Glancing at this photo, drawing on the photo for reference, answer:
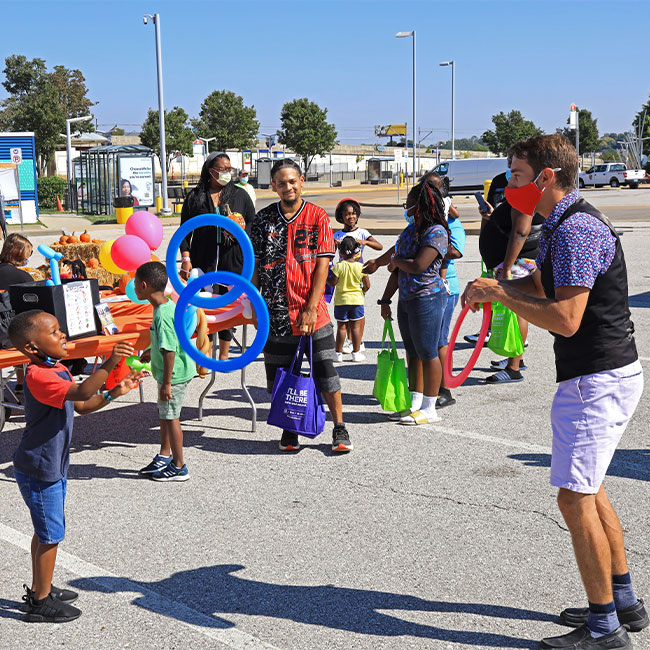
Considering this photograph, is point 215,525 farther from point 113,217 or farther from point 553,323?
point 113,217

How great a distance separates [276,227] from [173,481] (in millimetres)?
1798

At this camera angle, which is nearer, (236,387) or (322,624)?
(322,624)

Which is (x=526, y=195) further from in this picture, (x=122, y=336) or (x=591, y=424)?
(x=122, y=336)

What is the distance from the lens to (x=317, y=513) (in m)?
4.87

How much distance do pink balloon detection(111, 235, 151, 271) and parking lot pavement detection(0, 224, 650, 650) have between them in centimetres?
123

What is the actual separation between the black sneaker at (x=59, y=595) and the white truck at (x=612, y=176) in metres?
52.5

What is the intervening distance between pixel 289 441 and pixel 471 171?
4204 centimetres

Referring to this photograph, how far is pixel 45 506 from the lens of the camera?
368 cm

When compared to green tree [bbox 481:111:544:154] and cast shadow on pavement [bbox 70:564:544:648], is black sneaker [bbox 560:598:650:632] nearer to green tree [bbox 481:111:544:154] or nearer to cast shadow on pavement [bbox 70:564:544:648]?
cast shadow on pavement [bbox 70:564:544:648]

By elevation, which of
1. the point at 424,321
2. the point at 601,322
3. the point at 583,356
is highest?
the point at 601,322

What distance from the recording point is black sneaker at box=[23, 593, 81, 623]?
3691 mm

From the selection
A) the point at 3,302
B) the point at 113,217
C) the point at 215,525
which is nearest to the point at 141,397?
the point at 3,302

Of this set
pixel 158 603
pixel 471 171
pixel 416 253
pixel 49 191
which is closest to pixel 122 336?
pixel 416 253

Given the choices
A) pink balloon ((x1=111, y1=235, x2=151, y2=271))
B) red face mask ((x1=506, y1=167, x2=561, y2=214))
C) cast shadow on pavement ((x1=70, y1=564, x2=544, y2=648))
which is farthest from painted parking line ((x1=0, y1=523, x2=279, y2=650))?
pink balloon ((x1=111, y1=235, x2=151, y2=271))
